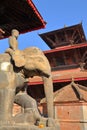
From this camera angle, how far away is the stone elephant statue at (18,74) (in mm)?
3685

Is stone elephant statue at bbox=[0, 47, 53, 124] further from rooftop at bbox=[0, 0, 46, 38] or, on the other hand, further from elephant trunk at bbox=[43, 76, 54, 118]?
rooftop at bbox=[0, 0, 46, 38]

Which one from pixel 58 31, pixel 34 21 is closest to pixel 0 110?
pixel 34 21

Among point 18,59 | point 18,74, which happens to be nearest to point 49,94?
point 18,74

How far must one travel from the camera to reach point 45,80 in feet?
13.0

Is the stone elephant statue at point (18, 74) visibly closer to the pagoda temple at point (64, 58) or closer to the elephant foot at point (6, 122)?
the elephant foot at point (6, 122)

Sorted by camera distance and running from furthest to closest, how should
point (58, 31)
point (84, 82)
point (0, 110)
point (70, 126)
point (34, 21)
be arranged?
point (58, 31) → point (84, 82) → point (70, 126) → point (34, 21) → point (0, 110)

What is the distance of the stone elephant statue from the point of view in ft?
12.1

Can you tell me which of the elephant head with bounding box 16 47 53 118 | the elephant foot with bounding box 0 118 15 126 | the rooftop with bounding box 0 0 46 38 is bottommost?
the elephant foot with bounding box 0 118 15 126

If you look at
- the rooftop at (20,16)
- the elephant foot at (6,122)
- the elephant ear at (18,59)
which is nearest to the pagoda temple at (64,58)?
the rooftop at (20,16)

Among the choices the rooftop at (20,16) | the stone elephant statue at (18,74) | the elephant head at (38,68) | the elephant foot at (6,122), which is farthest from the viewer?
the rooftop at (20,16)

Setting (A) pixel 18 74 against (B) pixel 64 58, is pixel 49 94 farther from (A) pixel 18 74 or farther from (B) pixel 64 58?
(B) pixel 64 58

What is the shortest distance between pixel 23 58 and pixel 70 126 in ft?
23.5

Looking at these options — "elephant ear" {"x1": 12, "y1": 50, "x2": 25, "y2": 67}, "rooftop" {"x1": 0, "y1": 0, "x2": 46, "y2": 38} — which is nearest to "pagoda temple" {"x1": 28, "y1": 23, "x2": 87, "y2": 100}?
"rooftop" {"x1": 0, "y1": 0, "x2": 46, "y2": 38}

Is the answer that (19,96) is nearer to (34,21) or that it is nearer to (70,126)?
(34,21)
